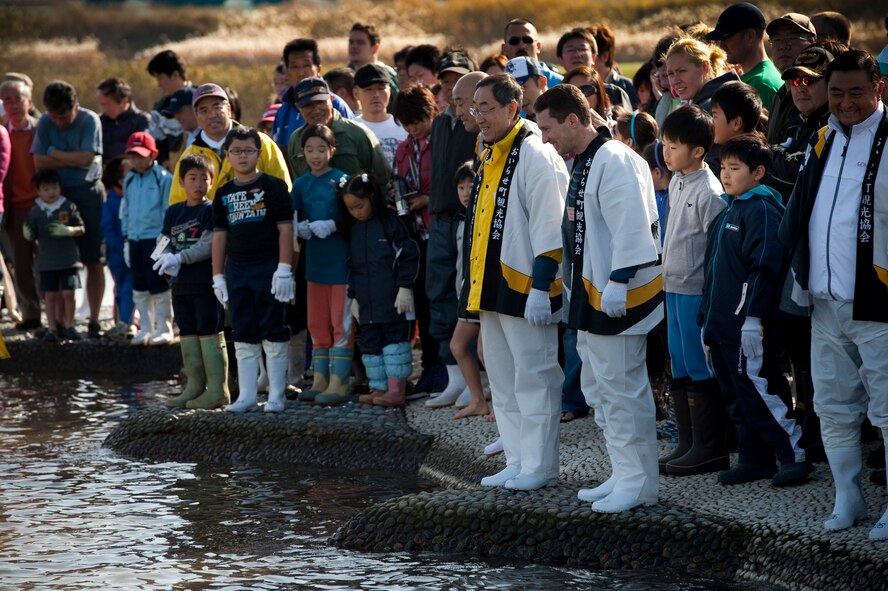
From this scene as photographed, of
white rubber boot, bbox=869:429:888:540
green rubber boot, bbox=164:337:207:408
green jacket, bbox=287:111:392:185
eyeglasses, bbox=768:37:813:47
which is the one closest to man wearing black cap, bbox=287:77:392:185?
green jacket, bbox=287:111:392:185

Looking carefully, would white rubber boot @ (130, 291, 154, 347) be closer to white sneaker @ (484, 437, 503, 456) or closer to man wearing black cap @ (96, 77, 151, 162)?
man wearing black cap @ (96, 77, 151, 162)

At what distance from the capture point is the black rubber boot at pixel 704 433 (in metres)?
6.02

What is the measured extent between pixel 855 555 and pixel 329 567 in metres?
2.10

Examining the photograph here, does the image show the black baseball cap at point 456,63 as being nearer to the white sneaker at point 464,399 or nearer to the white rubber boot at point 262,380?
the white sneaker at point 464,399

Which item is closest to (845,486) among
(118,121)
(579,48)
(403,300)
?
(403,300)

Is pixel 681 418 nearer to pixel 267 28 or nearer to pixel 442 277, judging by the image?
pixel 442 277

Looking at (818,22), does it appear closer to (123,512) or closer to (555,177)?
(555,177)

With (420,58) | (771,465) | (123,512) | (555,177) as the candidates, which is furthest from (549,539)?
(420,58)

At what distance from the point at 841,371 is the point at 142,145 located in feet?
21.7

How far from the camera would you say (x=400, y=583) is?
17.2ft

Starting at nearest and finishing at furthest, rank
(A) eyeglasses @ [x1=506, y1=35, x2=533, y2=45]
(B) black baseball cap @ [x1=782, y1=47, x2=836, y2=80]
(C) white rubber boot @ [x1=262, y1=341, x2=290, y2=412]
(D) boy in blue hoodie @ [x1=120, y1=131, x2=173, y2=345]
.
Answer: (B) black baseball cap @ [x1=782, y1=47, x2=836, y2=80] → (C) white rubber boot @ [x1=262, y1=341, x2=290, y2=412] → (A) eyeglasses @ [x1=506, y1=35, x2=533, y2=45] → (D) boy in blue hoodie @ [x1=120, y1=131, x2=173, y2=345]

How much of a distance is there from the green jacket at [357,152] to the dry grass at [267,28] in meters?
14.0

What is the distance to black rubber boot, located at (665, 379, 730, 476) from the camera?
237 inches

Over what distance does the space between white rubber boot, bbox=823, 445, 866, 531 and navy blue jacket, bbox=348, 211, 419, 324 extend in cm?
338
